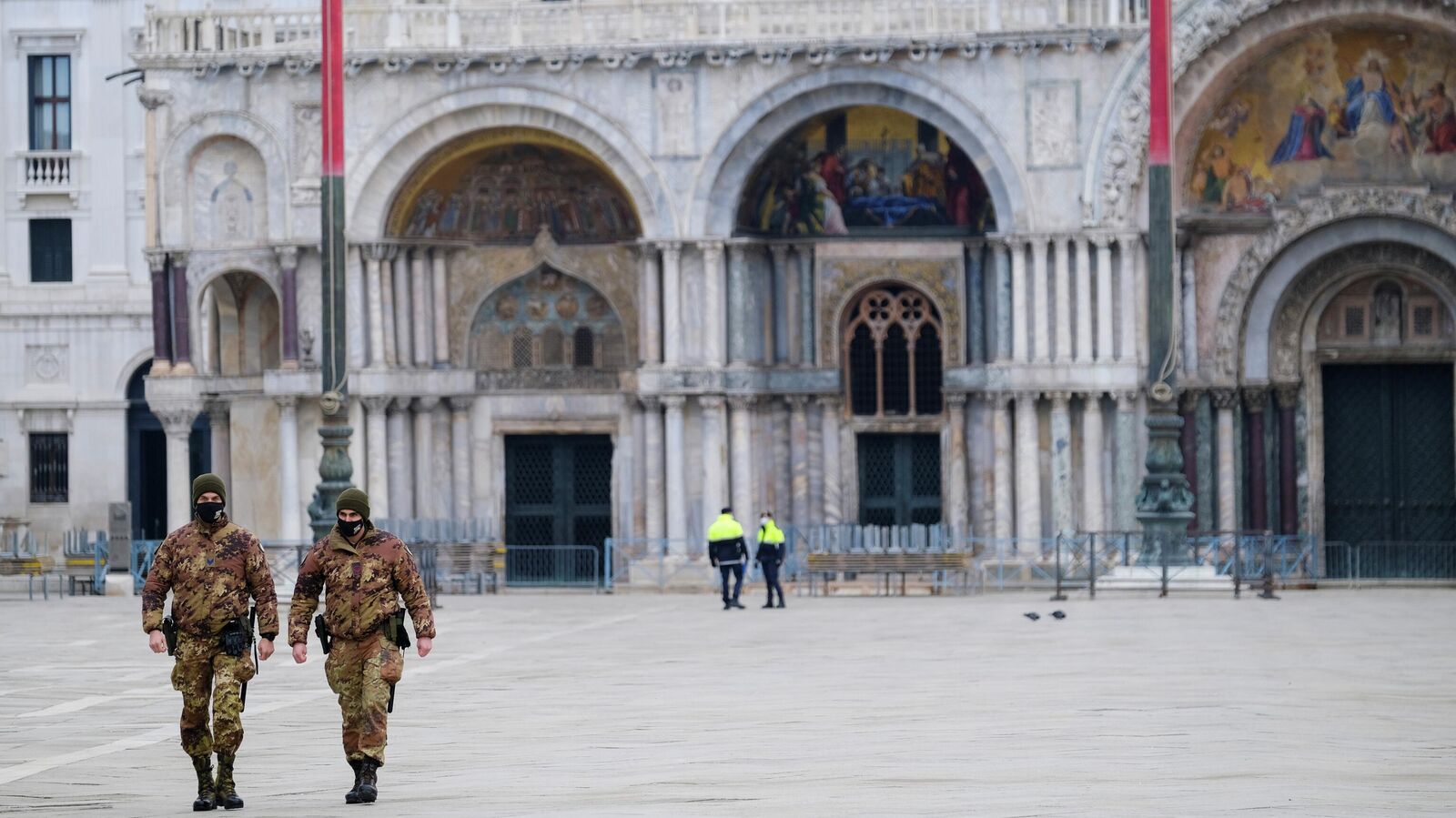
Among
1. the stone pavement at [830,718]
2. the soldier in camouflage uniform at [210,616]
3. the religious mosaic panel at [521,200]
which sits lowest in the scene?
the stone pavement at [830,718]

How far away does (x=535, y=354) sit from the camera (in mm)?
45781

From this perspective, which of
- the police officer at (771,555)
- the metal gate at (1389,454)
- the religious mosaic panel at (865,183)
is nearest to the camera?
the police officer at (771,555)

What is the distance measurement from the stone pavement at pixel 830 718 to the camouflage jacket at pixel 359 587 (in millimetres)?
1074

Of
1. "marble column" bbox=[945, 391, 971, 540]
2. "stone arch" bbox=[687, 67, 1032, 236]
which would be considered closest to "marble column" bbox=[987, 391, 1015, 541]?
"marble column" bbox=[945, 391, 971, 540]

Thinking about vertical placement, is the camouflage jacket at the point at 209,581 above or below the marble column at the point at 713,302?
below

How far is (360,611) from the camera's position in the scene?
17156 mm

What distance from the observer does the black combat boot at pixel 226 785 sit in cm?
1667

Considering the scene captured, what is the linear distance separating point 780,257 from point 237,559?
27.2 meters

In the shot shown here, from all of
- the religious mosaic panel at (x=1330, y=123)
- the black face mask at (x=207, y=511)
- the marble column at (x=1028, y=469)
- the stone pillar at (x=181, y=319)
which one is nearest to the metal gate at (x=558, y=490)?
the stone pillar at (x=181, y=319)

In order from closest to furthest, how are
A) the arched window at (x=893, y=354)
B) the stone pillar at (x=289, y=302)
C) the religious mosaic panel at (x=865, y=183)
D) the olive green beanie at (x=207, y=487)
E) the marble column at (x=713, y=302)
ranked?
the olive green beanie at (x=207, y=487) → the marble column at (x=713, y=302) → the stone pillar at (x=289, y=302) → the religious mosaic panel at (x=865, y=183) → the arched window at (x=893, y=354)

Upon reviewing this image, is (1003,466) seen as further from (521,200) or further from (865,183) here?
(521,200)

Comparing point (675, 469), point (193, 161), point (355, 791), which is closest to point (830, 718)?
point (355, 791)

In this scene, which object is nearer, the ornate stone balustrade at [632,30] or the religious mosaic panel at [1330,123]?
the religious mosaic panel at [1330,123]

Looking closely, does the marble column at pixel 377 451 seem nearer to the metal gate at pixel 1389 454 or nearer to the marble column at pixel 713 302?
the marble column at pixel 713 302
